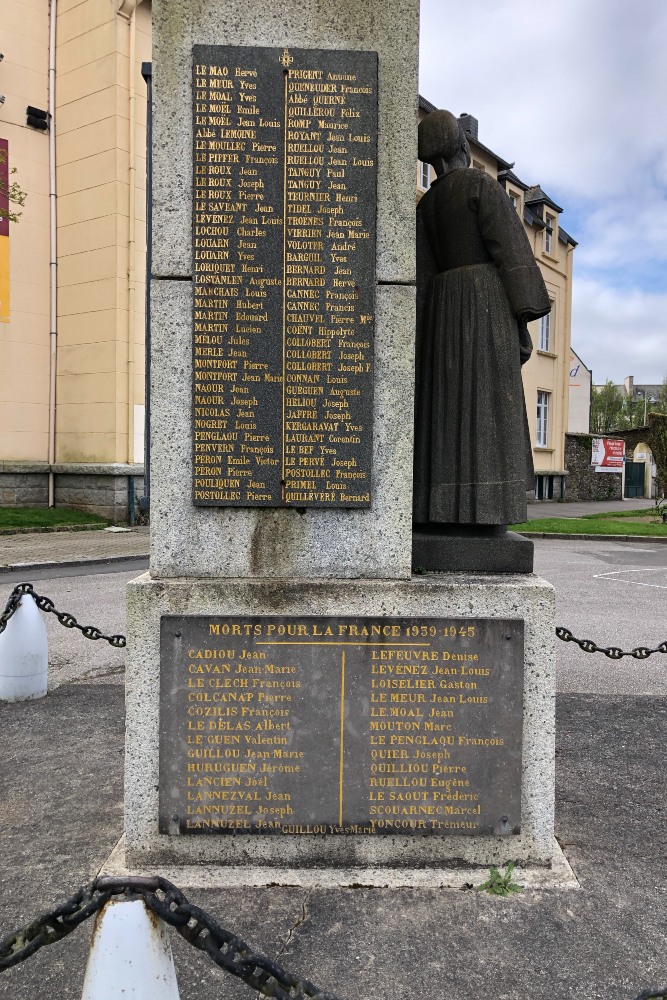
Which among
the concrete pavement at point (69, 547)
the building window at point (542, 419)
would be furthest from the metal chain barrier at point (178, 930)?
the building window at point (542, 419)

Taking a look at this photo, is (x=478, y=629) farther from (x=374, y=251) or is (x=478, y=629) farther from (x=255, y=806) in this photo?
(x=374, y=251)

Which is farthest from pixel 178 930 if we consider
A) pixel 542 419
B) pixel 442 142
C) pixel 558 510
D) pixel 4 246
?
pixel 542 419

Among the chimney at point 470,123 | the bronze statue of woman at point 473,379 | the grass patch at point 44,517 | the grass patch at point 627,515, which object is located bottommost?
the grass patch at point 627,515

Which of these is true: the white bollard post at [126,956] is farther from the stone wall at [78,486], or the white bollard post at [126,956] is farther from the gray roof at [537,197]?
the gray roof at [537,197]

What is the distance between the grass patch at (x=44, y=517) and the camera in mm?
15922

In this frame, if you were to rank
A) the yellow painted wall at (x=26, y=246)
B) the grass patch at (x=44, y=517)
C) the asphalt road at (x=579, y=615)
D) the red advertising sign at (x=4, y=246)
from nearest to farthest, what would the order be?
the asphalt road at (x=579, y=615) < the grass patch at (x=44, y=517) < the red advertising sign at (x=4, y=246) < the yellow painted wall at (x=26, y=246)

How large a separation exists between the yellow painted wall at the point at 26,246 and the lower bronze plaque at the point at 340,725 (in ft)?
51.7

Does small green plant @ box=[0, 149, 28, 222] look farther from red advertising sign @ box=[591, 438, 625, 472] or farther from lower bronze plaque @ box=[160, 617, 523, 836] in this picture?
red advertising sign @ box=[591, 438, 625, 472]

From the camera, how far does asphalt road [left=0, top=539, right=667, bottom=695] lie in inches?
247

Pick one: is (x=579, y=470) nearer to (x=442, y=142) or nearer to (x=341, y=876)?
(x=442, y=142)

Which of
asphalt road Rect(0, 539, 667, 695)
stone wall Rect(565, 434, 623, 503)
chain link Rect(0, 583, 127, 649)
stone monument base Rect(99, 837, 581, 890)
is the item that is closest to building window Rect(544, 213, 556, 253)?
stone wall Rect(565, 434, 623, 503)

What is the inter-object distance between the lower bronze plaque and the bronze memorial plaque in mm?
588

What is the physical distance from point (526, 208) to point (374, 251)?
29.6 meters

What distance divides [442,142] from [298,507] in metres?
1.93
